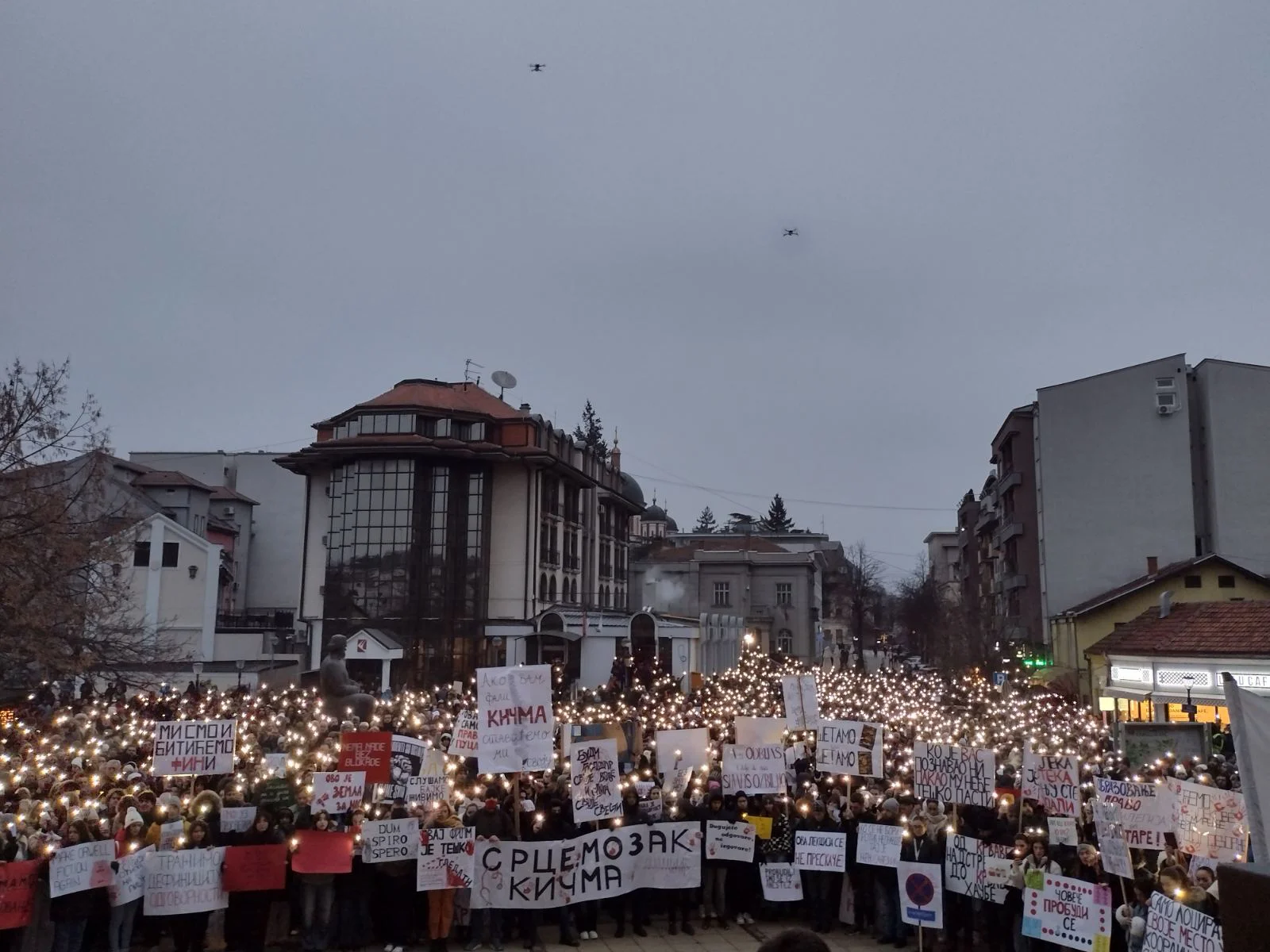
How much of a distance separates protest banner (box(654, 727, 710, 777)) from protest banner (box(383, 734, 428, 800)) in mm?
3350

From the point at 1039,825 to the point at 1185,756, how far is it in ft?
20.2

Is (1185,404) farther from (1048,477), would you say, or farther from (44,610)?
(44,610)

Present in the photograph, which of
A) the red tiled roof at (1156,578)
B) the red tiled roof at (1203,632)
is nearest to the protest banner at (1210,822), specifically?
the red tiled roof at (1203,632)

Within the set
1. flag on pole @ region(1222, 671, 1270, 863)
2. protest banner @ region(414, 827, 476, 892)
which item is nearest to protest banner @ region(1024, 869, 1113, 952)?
protest banner @ region(414, 827, 476, 892)

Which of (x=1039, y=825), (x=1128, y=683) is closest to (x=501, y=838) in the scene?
(x=1039, y=825)

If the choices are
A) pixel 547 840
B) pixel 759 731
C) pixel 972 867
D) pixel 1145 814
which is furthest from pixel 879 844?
pixel 547 840

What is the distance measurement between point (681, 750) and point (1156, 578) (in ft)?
86.9

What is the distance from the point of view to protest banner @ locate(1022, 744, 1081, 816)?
12.1 meters

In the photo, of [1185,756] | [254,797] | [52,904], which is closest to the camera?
[52,904]

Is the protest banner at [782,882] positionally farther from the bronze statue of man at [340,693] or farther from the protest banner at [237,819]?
the bronze statue of man at [340,693]

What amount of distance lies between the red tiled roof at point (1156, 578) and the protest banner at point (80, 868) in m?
32.9

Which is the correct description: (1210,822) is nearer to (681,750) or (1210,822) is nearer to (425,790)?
(681,750)

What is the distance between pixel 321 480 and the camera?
52469mm

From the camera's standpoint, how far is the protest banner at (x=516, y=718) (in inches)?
484
